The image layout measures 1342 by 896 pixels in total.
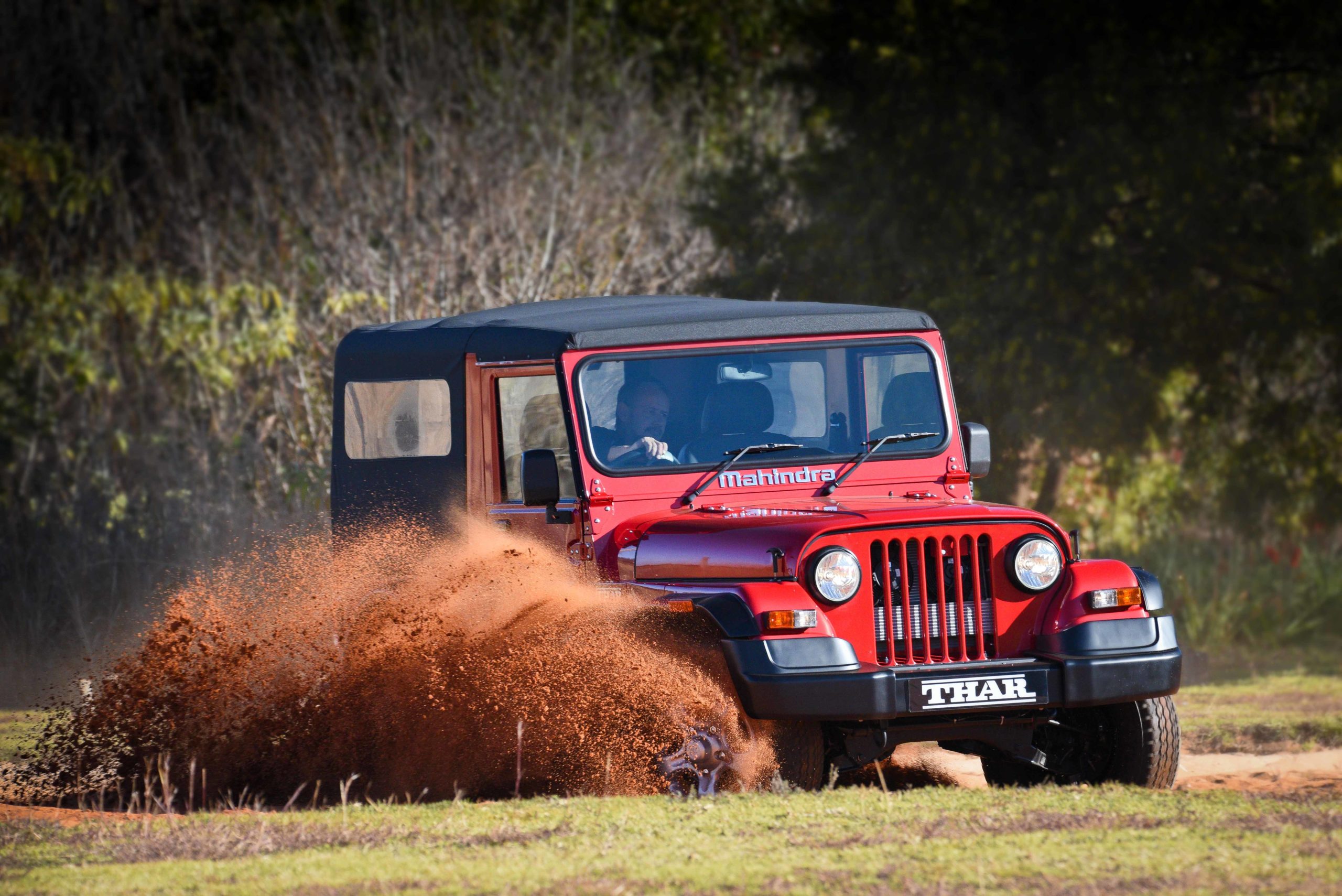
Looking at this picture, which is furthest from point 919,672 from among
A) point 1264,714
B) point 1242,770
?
point 1264,714

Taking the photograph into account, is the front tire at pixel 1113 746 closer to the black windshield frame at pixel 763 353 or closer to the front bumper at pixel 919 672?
the front bumper at pixel 919 672

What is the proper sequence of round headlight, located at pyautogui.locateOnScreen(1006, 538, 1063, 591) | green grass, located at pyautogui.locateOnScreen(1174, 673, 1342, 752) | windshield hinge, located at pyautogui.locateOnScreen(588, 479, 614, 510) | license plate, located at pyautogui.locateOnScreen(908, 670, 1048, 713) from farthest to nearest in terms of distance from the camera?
green grass, located at pyautogui.locateOnScreen(1174, 673, 1342, 752)
windshield hinge, located at pyautogui.locateOnScreen(588, 479, 614, 510)
round headlight, located at pyautogui.locateOnScreen(1006, 538, 1063, 591)
license plate, located at pyautogui.locateOnScreen(908, 670, 1048, 713)

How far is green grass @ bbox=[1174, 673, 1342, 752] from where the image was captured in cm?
973

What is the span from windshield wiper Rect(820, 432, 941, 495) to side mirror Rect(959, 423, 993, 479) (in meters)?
0.16

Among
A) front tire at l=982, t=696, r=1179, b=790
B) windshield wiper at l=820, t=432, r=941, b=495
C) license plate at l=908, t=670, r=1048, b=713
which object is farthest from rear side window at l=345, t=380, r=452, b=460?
front tire at l=982, t=696, r=1179, b=790

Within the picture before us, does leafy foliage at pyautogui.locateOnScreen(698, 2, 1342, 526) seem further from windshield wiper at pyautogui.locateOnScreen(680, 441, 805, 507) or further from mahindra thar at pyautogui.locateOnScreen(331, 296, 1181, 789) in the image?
windshield wiper at pyautogui.locateOnScreen(680, 441, 805, 507)

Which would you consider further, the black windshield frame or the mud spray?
the black windshield frame

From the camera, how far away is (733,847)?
5.82m

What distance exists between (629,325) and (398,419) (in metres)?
1.50

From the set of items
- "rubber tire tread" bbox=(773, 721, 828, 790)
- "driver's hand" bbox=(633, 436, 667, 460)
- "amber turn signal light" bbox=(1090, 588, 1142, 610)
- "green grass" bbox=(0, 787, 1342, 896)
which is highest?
"driver's hand" bbox=(633, 436, 667, 460)

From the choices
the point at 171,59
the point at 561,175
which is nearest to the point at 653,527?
the point at 561,175

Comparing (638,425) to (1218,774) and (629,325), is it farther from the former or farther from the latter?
(1218,774)

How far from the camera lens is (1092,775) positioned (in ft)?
24.4

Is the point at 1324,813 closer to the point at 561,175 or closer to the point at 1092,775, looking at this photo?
the point at 1092,775
